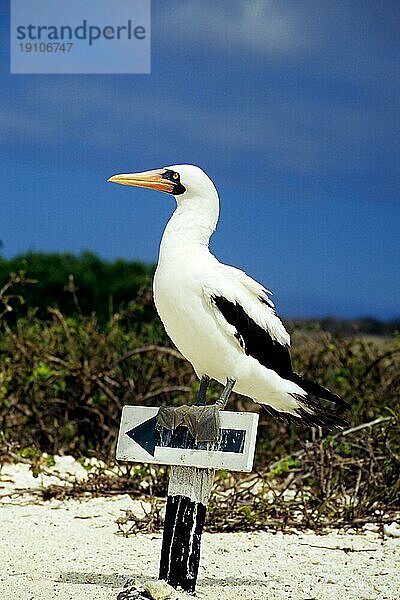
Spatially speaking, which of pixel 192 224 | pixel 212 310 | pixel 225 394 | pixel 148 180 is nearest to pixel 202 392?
pixel 225 394

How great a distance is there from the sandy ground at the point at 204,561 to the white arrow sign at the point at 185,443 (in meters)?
0.54

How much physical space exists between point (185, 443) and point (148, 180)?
1096 millimetres

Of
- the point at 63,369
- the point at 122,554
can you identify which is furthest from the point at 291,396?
the point at 63,369

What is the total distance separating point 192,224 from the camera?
13.3ft

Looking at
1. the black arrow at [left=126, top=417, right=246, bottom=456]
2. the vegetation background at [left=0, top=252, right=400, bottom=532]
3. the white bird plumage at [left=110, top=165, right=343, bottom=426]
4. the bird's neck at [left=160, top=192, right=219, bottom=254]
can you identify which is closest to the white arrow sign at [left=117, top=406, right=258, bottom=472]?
the black arrow at [left=126, top=417, right=246, bottom=456]

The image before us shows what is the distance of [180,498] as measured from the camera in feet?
12.9

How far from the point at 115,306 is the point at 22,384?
3771 millimetres

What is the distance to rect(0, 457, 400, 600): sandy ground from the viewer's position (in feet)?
13.6

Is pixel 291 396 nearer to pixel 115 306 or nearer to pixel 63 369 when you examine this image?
pixel 63 369

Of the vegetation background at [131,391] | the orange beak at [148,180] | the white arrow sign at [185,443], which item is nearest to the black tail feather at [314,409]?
the white arrow sign at [185,443]

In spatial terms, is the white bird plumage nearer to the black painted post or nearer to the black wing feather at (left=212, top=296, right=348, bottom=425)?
the black wing feather at (left=212, top=296, right=348, bottom=425)

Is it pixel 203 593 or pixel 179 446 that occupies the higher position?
pixel 179 446

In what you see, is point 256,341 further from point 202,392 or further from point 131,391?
point 131,391

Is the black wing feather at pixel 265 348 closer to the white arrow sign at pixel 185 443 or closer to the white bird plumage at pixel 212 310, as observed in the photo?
the white bird plumage at pixel 212 310
